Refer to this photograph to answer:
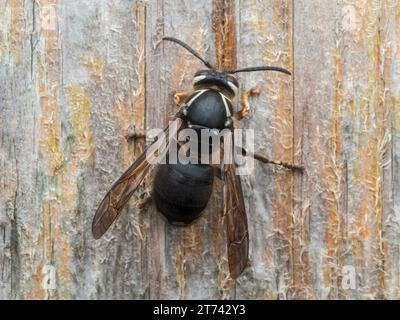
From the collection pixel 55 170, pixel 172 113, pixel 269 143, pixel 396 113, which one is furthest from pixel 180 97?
pixel 396 113

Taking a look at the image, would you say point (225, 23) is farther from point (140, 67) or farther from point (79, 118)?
point (79, 118)

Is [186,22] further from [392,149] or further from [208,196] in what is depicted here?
[392,149]

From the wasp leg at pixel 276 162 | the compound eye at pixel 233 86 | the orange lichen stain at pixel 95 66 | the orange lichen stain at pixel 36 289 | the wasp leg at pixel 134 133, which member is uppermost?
the orange lichen stain at pixel 95 66

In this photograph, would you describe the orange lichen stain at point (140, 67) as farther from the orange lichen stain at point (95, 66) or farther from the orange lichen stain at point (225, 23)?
the orange lichen stain at point (225, 23)

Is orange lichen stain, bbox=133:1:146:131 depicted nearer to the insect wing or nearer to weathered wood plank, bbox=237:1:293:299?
the insect wing

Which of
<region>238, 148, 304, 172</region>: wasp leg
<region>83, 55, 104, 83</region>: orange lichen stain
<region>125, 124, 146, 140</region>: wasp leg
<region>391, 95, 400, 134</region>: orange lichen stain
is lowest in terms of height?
<region>238, 148, 304, 172</region>: wasp leg

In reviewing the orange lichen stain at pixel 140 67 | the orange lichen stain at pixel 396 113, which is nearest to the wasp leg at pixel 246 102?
the orange lichen stain at pixel 140 67

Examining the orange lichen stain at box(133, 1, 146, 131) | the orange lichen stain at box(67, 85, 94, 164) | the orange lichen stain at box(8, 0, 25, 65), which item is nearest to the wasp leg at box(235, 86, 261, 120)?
the orange lichen stain at box(133, 1, 146, 131)

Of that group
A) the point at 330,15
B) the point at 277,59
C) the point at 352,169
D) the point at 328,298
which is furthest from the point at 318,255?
the point at 330,15
